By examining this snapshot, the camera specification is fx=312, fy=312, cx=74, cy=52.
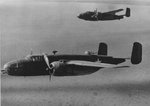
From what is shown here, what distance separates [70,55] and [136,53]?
2239 mm

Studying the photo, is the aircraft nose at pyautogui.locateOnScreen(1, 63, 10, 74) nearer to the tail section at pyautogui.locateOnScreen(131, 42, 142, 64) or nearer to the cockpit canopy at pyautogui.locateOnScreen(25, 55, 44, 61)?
the cockpit canopy at pyautogui.locateOnScreen(25, 55, 44, 61)

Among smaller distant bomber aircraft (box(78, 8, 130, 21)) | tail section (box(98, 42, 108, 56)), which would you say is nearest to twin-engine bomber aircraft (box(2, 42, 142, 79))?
tail section (box(98, 42, 108, 56))

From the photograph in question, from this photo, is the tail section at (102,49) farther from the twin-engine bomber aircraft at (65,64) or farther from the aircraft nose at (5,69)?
the aircraft nose at (5,69)

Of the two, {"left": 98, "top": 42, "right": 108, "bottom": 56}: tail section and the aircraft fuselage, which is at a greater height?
{"left": 98, "top": 42, "right": 108, "bottom": 56}: tail section

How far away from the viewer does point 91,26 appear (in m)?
11.8

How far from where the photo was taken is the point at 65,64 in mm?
9500

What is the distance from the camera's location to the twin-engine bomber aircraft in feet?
31.2

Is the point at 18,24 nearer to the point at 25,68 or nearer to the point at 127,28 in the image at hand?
the point at 25,68

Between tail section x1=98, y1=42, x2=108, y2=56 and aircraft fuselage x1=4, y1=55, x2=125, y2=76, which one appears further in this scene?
tail section x1=98, y1=42, x2=108, y2=56

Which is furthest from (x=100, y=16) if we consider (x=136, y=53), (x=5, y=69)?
(x=5, y=69)

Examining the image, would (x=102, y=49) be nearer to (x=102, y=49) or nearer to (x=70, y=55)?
(x=102, y=49)

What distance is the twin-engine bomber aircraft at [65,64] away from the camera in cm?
952

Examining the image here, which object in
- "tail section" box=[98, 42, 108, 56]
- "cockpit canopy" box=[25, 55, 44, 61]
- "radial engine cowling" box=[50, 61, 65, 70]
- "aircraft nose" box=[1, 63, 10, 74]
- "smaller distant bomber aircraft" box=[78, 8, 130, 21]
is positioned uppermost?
"smaller distant bomber aircraft" box=[78, 8, 130, 21]

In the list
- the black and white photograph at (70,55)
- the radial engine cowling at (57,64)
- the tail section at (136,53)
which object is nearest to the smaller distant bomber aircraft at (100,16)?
the black and white photograph at (70,55)
